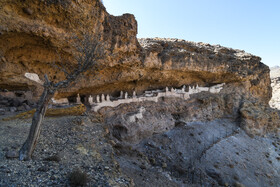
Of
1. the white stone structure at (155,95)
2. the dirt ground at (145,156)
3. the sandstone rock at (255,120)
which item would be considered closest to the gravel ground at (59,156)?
the dirt ground at (145,156)

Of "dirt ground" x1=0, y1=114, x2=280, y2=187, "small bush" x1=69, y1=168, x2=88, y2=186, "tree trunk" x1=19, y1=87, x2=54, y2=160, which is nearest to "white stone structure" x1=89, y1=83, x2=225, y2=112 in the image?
"dirt ground" x1=0, y1=114, x2=280, y2=187

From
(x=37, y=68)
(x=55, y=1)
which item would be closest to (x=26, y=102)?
(x=37, y=68)

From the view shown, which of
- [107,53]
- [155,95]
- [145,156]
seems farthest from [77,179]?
[155,95]

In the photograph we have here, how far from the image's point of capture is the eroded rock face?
277 inches

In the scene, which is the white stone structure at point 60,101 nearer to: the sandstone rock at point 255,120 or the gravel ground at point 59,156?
the gravel ground at point 59,156

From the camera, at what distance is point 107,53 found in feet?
32.2

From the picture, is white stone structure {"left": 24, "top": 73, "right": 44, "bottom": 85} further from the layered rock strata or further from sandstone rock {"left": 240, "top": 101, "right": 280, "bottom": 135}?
sandstone rock {"left": 240, "top": 101, "right": 280, "bottom": 135}

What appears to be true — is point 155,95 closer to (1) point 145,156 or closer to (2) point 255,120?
(1) point 145,156

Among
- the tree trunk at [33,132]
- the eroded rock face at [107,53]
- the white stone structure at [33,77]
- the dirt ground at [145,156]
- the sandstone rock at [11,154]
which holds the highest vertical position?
the eroded rock face at [107,53]

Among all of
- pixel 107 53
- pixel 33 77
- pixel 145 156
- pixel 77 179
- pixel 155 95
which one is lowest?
pixel 145 156

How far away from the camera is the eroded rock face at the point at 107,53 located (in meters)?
7.05

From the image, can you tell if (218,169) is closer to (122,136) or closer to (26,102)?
(122,136)

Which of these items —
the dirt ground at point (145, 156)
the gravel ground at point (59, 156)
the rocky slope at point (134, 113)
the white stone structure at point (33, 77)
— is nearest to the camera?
the gravel ground at point (59, 156)

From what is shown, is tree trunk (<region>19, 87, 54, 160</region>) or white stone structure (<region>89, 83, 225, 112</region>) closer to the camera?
tree trunk (<region>19, 87, 54, 160</region>)
